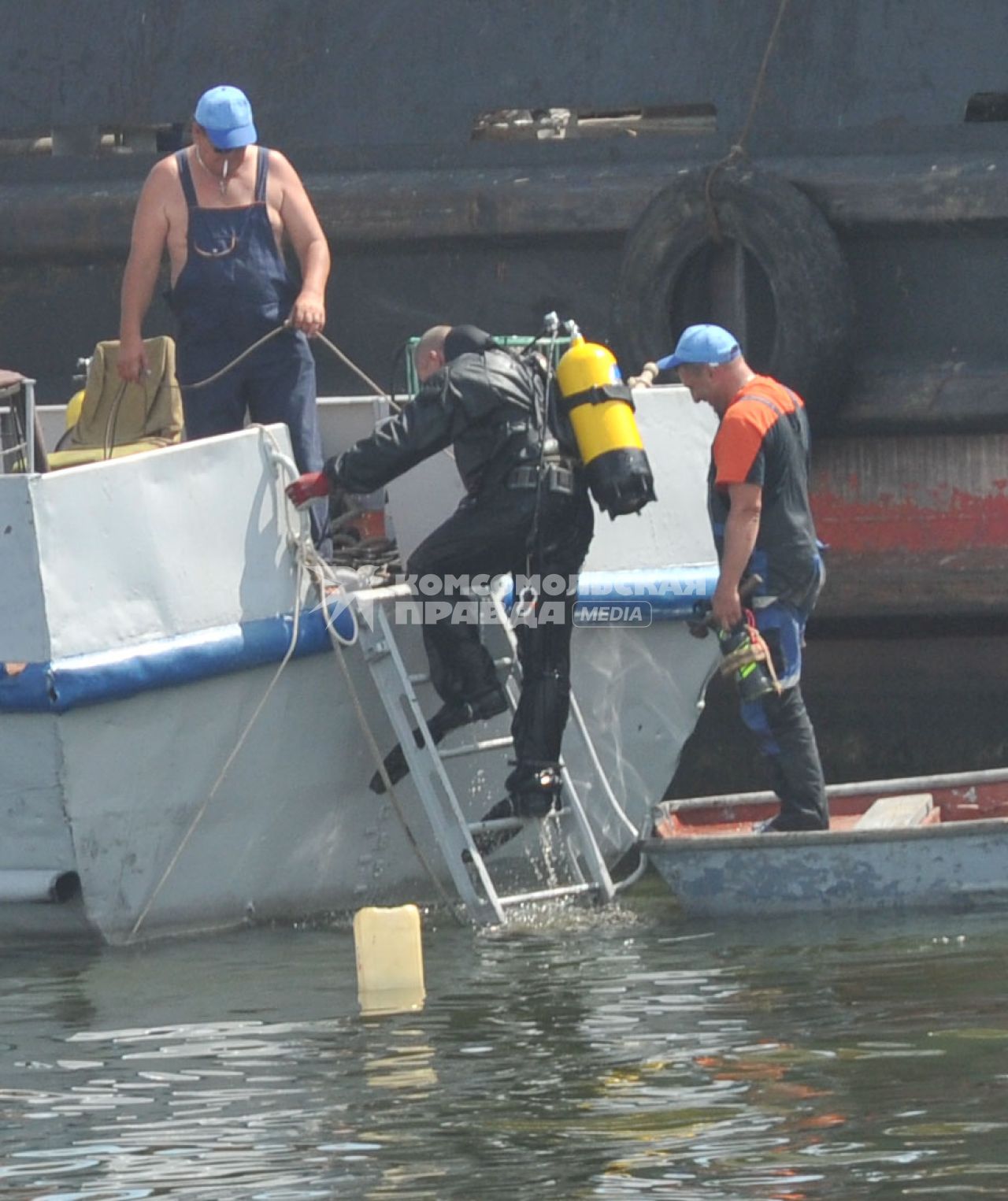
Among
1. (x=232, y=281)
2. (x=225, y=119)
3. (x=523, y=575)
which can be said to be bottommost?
(x=523, y=575)

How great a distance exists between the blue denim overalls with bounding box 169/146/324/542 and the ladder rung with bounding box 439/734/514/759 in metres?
0.76

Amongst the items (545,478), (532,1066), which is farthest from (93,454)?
(532,1066)

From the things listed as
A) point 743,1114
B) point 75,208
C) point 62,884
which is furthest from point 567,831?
point 75,208

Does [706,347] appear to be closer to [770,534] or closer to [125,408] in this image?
[770,534]

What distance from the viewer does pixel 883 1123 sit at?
4473 mm

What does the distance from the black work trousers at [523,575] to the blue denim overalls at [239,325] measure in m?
0.51

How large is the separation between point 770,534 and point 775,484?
0.14 meters

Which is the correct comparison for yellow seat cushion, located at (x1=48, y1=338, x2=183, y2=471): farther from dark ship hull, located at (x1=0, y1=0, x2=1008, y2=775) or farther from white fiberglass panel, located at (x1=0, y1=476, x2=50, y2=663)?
white fiberglass panel, located at (x1=0, y1=476, x2=50, y2=663)

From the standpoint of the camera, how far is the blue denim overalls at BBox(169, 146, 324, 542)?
694 cm

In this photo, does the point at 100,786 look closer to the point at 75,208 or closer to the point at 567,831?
the point at 567,831

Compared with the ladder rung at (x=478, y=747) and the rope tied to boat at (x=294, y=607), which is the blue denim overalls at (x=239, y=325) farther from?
the ladder rung at (x=478, y=747)

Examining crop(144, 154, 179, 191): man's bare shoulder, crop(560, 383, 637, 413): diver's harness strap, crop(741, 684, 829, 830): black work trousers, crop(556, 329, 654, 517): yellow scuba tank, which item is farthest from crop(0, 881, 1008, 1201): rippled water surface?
crop(144, 154, 179, 191): man's bare shoulder

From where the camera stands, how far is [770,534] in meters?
6.55

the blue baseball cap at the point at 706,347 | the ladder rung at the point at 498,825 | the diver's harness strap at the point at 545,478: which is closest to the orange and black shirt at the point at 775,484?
the blue baseball cap at the point at 706,347
